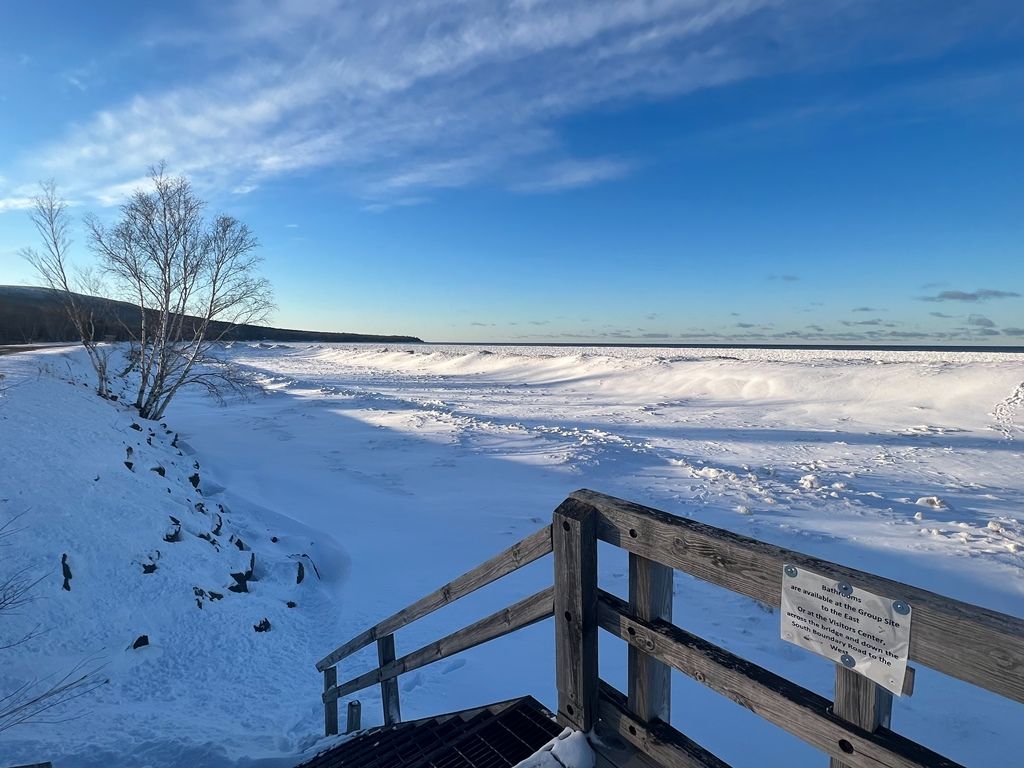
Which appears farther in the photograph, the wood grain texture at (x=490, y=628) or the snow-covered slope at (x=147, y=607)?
the snow-covered slope at (x=147, y=607)

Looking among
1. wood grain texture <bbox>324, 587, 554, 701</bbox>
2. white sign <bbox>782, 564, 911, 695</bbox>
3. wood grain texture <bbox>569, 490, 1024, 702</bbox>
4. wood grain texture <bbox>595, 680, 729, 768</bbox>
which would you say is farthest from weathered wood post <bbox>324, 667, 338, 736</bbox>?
white sign <bbox>782, 564, 911, 695</bbox>

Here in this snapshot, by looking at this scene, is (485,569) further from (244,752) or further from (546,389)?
(546,389)

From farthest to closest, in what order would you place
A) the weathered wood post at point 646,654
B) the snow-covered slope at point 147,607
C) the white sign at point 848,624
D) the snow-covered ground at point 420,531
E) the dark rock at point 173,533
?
1. the dark rock at point 173,533
2. the snow-covered ground at point 420,531
3. the snow-covered slope at point 147,607
4. the weathered wood post at point 646,654
5. the white sign at point 848,624

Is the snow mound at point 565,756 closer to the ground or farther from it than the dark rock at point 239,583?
farther from it

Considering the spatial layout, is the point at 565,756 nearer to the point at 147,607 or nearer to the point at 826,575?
the point at 826,575

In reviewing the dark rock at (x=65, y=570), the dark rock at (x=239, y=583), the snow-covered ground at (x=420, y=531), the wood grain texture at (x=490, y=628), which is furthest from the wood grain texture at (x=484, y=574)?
the dark rock at (x=239, y=583)

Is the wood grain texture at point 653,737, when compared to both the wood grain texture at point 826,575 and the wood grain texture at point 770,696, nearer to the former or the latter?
the wood grain texture at point 770,696

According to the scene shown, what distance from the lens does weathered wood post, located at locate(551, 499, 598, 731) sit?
89.8 inches

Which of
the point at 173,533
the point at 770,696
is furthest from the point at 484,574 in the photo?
the point at 173,533

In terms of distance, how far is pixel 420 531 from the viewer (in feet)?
35.2

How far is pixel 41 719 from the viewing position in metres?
4.87

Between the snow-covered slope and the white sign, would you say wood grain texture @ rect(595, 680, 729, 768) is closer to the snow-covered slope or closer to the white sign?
the white sign

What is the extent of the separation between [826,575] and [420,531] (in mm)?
9758

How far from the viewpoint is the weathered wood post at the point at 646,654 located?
83.8 inches
